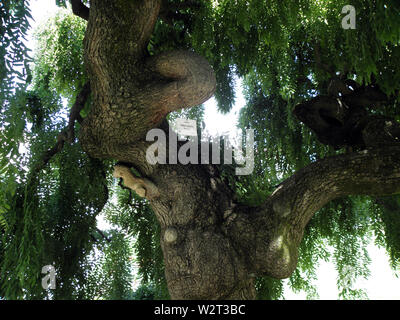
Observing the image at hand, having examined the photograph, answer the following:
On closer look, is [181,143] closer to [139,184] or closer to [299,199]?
[139,184]

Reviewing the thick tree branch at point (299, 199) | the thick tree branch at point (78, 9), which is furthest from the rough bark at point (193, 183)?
the thick tree branch at point (78, 9)

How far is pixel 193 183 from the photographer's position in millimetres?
2420

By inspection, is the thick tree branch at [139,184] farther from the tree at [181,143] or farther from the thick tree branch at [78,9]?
the thick tree branch at [78,9]

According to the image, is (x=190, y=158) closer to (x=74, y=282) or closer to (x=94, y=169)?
(x=94, y=169)

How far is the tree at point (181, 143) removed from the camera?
2148 millimetres

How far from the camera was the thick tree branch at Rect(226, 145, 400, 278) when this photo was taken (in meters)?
2.15

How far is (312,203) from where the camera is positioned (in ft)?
7.33

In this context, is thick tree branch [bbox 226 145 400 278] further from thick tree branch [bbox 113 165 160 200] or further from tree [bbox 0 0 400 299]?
thick tree branch [bbox 113 165 160 200]

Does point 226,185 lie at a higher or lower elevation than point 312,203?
higher

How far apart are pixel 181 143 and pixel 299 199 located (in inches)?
33.1

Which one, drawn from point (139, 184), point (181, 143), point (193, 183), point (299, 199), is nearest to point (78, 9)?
point (181, 143)

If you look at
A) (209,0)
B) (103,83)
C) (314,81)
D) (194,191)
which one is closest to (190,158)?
(194,191)

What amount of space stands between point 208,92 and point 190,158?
50 centimetres
